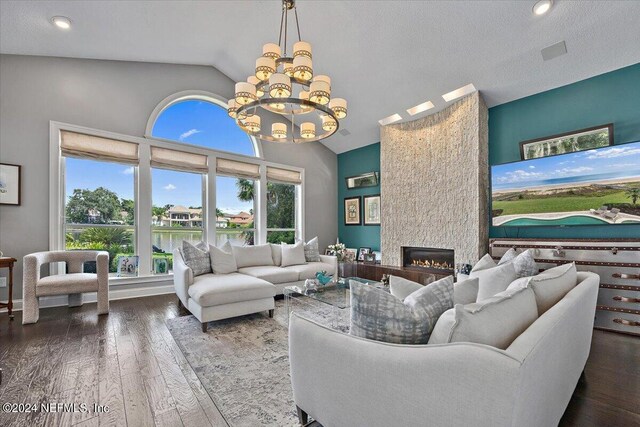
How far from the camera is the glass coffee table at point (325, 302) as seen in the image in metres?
3.12

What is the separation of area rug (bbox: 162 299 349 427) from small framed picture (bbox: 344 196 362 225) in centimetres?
339

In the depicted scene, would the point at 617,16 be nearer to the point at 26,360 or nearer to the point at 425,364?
the point at 425,364

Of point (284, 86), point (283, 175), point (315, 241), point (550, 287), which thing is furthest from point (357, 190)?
point (550, 287)

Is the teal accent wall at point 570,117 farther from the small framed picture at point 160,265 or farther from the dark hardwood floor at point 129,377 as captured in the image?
the small framed picture at point 160,265

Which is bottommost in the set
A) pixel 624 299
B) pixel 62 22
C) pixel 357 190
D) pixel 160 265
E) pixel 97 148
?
pixel 624 299

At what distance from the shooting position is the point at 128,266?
439 centimetres

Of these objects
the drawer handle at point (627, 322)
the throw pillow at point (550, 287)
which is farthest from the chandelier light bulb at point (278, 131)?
the drawer handle at point (627, 322)

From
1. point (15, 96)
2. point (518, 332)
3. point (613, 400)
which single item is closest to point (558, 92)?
point (613, 400)

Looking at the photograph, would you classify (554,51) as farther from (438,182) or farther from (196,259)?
(196,259)

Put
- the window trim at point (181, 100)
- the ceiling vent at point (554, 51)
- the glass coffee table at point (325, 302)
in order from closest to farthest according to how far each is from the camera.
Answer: the glass coffee table at point (325, 302) → the ceiling vent at point (554, 51) → the window trim at point (181, 100)

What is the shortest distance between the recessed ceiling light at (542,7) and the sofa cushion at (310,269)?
4246 millimetres

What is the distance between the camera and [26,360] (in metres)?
2.30

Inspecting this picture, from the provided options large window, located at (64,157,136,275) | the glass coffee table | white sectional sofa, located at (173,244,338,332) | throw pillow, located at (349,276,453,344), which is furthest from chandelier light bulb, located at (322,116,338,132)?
large window, located at (64,157,136,275)

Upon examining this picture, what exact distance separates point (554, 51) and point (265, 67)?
3448mm
